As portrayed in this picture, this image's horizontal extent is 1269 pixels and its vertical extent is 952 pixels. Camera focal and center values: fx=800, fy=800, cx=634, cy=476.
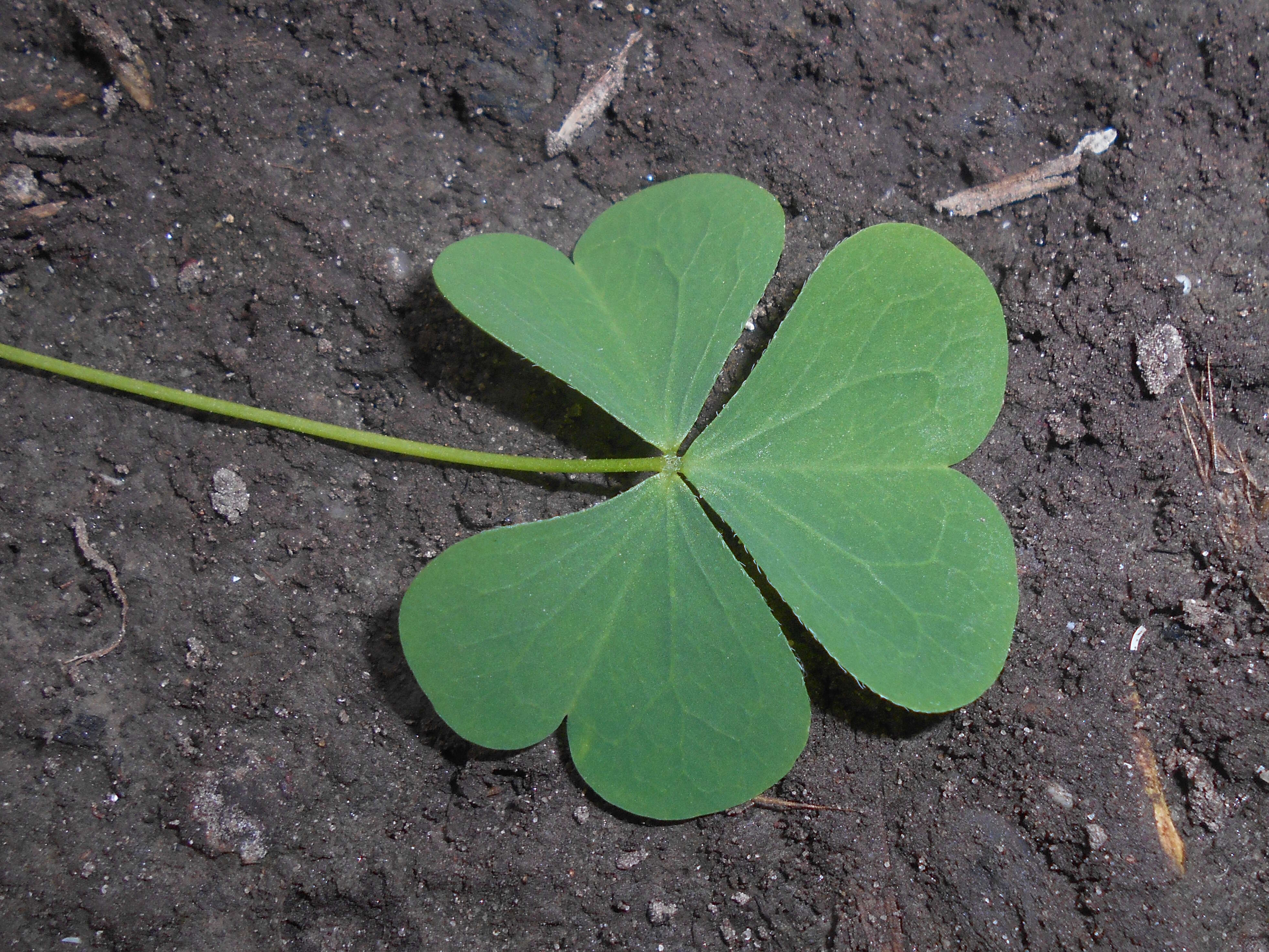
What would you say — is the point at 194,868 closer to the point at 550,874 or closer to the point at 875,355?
the point at 550,874

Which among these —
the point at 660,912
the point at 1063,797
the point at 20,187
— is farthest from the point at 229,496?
the point at 1063,797

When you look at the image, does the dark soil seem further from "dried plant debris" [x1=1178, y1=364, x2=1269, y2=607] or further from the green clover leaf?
the green clover leaf

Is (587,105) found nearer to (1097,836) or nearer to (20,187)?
(20,187)

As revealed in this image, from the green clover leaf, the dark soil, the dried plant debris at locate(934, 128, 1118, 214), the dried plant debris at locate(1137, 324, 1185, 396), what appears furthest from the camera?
the dried plant debris at locate(934, 128, 1118, 214)

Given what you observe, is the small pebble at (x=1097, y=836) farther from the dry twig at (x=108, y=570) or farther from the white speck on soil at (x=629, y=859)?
the dry twig at (x=108, y=570)

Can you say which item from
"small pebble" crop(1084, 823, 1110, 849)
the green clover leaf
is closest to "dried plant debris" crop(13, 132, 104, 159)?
the green clover leaf

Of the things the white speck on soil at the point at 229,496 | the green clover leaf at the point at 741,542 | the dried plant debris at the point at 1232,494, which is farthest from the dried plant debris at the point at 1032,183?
the white speck on soil at the point at 229,496

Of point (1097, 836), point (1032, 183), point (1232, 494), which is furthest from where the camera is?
point (1032, 183)
